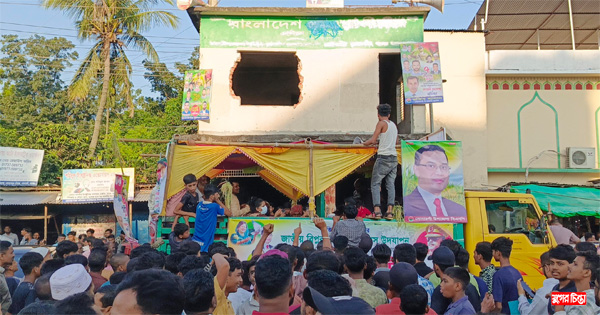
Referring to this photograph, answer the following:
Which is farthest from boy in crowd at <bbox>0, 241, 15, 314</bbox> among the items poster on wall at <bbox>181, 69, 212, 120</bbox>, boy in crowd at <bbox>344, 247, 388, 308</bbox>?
poster on wall at <bbox>181, 69, 212, 120</bbox>

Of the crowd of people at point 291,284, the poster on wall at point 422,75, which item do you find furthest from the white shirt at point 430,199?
the poster on wall at point 422,75

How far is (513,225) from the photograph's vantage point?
9.14m

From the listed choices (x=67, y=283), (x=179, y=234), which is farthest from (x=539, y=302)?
(x=179, y=234)

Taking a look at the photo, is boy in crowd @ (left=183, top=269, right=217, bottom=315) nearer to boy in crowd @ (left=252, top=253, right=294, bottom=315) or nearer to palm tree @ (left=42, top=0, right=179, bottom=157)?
boy in crowd @ (left=252, top=253, right=294, bottom=315)

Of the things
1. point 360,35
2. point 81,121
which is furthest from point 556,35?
point 81,121

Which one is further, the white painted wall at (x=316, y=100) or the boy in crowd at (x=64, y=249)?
the white painted wall at (x=316, y=100)

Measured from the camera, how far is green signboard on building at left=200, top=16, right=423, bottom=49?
13.7 metres

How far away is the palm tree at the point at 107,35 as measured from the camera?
23.8 metres

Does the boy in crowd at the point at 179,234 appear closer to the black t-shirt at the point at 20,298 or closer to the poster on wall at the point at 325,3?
the black t-shirt at the point at 20,298

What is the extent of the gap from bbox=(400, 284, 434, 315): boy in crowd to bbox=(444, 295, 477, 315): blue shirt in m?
0.82

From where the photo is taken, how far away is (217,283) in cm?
388

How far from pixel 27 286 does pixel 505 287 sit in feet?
14.8

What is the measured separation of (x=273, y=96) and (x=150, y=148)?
11932mm

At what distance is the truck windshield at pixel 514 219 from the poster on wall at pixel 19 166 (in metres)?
18.6
